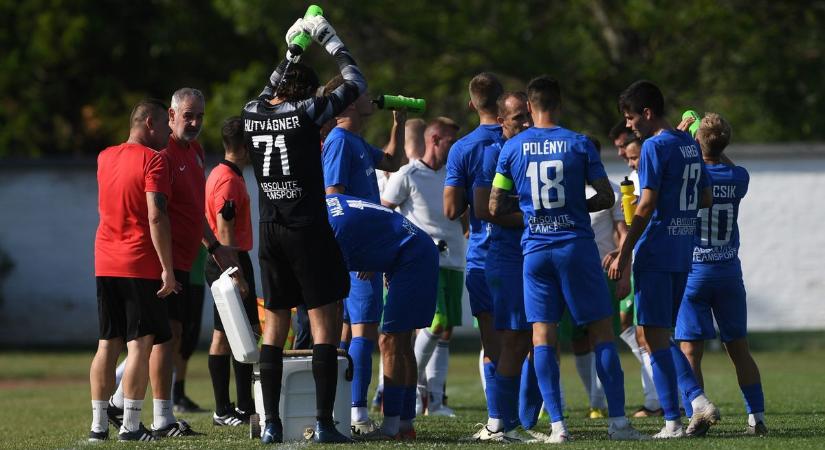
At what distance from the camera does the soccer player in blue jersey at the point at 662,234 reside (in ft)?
26.0

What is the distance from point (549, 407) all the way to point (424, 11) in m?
18.7

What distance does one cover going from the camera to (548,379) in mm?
7715

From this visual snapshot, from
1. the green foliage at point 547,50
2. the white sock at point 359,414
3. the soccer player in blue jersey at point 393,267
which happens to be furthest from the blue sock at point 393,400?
the green foliage at point 547,50

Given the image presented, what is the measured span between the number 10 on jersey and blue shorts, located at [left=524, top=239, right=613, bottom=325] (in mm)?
1506

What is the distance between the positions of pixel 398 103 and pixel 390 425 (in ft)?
6.56

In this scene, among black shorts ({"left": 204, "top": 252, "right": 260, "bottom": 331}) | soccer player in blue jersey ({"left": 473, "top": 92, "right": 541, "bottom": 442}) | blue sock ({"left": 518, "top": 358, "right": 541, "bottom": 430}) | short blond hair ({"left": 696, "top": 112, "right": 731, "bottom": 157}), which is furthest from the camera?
black shorts ({"left": 204, "top": 252, "right": 260, "bottom": 331})

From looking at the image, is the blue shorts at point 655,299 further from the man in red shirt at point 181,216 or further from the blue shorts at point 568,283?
the man in red shirt at point 181,216

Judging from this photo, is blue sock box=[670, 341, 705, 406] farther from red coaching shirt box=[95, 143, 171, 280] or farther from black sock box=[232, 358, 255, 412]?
red coaching shirt box=[95, 143, 171, 280]

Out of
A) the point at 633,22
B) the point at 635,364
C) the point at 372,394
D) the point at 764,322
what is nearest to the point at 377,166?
the point at 372,394

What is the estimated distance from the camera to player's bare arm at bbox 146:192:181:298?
8.25 meters

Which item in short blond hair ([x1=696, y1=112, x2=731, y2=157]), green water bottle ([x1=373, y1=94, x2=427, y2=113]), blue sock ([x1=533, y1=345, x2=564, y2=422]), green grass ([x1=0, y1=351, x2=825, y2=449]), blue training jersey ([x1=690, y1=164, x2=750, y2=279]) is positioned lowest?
green grass ([x1=0, y1=351, x2=825, y2=449])

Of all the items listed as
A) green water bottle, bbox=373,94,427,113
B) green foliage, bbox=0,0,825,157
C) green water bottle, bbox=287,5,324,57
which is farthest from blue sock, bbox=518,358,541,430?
green foliage, bbox=0,0,825,157

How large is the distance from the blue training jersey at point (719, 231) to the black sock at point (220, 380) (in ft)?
11.4

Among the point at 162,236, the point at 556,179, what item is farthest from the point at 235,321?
the point at 556,179
